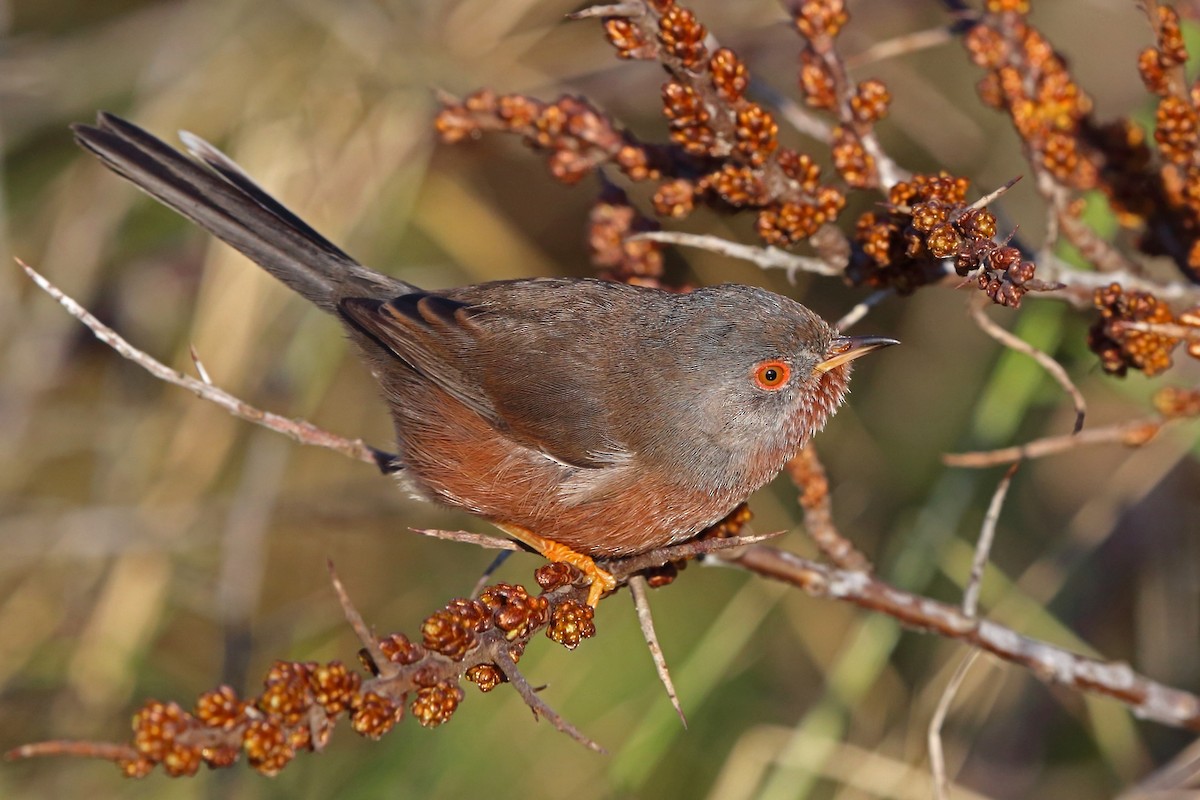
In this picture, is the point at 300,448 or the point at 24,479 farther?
the point at 300,448

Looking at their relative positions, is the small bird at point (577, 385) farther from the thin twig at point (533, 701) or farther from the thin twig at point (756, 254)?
the thin twig at point (533, 701)

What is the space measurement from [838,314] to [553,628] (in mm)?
3878

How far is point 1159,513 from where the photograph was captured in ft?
17.5

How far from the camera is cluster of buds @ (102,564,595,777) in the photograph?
199 centimetres

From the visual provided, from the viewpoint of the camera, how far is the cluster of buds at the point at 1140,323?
113 inches

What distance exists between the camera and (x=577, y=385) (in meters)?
3.85

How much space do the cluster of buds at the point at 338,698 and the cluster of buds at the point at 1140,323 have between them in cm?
162

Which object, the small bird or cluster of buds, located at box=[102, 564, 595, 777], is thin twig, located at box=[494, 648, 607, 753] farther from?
the small bird

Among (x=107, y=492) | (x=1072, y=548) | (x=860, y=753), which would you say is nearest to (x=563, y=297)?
(x=860, y=753)

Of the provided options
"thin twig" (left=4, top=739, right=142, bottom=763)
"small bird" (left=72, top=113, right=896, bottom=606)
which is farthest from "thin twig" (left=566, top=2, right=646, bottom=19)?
"thin twig" (left=4, top=739, right=142, bottom=763)

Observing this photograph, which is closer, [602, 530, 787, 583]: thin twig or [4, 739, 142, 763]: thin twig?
[4, 739, 142, 763]: thin twig

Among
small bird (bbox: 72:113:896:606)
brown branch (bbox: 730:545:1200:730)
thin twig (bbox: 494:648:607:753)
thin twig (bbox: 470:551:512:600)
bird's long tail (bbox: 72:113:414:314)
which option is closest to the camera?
thin twig (bbox: 494:648:607:753)

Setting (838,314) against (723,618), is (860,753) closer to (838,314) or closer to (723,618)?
(723,618)

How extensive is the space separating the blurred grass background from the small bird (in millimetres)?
860
